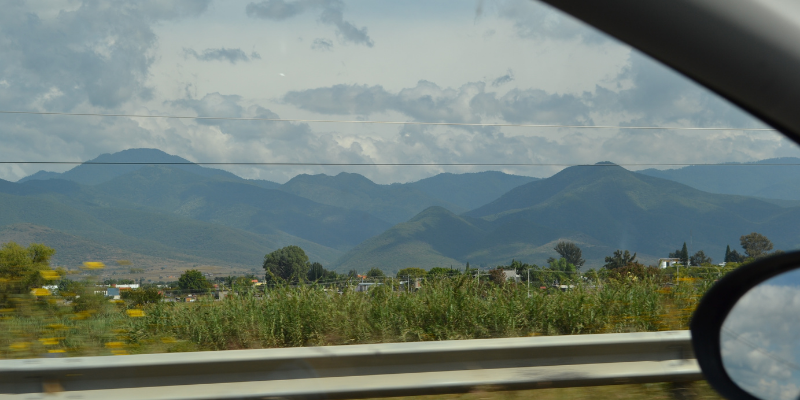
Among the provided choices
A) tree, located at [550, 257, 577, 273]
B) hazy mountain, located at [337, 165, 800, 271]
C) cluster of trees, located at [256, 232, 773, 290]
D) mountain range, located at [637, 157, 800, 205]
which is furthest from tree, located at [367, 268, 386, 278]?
hazy mountain, located at [337, 165, 800, 271]

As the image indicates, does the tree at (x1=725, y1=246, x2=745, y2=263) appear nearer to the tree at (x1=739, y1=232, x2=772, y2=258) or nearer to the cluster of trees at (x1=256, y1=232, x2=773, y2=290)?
the tree at (x1=739, y1=232, x2=772, y2=258)

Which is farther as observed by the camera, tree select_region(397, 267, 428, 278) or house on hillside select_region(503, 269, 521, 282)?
house on hillside select_region(503, 269, 521, 282)

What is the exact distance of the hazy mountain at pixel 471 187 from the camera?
6170 centimetres

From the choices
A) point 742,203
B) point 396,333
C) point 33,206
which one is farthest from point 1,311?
point 33,206

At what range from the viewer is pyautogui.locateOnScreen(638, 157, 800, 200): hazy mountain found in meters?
12.5

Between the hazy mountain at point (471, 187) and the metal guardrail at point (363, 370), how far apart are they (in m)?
48.1

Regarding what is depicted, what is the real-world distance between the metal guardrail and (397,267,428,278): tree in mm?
2476

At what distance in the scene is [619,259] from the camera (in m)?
6.96

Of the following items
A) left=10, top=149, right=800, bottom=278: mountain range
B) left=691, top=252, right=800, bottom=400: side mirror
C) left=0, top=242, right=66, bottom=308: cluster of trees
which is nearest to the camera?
left=691, top=252, right=800, bottom=400: side mirror

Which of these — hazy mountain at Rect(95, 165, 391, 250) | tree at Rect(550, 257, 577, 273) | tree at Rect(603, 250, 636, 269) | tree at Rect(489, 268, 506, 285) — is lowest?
tree at Rect(489, 268, 506, 285)

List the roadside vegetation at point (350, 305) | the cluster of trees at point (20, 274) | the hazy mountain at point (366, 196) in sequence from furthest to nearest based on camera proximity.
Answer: the hazy mountain at point (366, 196), the roadside vegetation at point (350, 305), the cluster of trees at point (20, 274)

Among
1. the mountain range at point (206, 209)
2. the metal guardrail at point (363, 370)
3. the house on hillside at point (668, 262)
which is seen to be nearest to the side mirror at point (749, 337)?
the metal guardrail at point (363, 370)

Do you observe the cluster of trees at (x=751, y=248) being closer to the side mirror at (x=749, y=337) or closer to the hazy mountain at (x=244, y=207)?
the side mirror at (x=749, y=337)

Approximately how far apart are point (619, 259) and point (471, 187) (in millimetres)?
75864
